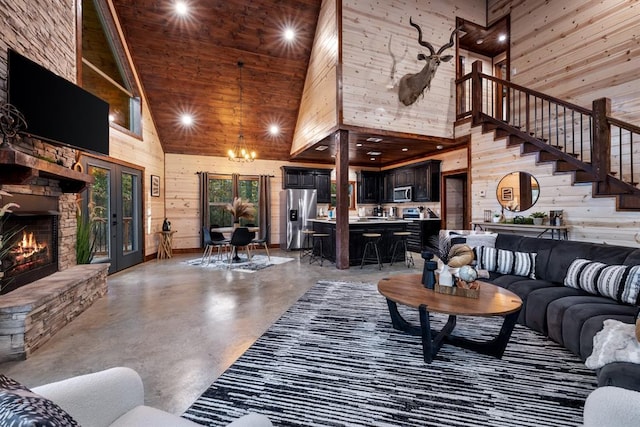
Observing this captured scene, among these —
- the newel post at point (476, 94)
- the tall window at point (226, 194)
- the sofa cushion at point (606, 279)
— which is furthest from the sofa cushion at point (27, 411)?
the tall window at point (226, 194)

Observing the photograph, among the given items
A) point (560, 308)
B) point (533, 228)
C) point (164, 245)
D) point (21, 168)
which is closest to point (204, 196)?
point (164, 245)

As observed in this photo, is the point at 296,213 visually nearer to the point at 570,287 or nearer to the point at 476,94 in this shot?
the point at 476,94

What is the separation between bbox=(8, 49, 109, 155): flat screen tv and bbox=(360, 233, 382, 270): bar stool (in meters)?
4.66

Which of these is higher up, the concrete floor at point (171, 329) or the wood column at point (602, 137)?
the wood column at point (602, 137)

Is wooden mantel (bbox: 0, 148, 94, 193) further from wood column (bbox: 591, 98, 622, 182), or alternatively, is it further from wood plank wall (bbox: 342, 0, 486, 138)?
wood column (bbox: 591, 98, 622, 182)

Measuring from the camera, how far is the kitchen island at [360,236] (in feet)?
20.4

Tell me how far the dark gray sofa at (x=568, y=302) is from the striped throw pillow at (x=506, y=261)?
6 centimetres

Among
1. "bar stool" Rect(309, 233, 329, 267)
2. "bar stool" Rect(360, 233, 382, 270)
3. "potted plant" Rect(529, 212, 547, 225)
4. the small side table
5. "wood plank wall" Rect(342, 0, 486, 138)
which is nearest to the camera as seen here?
"potted plant" Rect(529, 212, 547, 225)

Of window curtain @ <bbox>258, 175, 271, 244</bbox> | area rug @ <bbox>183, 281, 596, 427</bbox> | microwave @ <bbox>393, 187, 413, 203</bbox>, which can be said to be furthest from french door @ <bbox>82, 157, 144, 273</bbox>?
microwave @ <bbox>393, 187, 413, 203</bbox>

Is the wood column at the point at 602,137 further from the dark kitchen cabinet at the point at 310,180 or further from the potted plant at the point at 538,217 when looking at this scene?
the dark kitchen cabinet at the point at 310,180

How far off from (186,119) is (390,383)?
293 inches

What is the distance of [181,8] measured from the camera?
5.41 meters

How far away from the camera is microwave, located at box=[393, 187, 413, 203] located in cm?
830

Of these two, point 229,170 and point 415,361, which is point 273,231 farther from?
point 415,361
